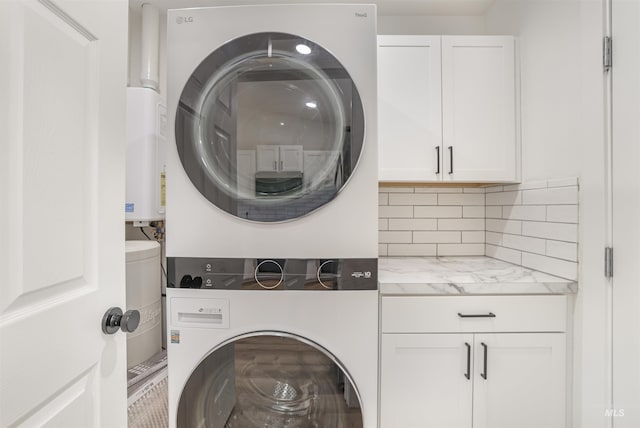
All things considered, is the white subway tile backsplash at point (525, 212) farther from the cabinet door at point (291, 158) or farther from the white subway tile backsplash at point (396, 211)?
the cabinet door at point (291, 158)

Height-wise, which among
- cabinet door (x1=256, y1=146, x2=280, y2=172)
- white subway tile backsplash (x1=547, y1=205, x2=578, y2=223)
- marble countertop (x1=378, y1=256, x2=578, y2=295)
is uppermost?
cabinet door (x1=256, y1=146, x2=280, y2=172)

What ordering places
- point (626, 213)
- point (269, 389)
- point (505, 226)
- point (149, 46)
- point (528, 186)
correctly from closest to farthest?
point (626, 213) → point (269, 389) → point (528, 186) → point (505, 226) → point (149, 46)

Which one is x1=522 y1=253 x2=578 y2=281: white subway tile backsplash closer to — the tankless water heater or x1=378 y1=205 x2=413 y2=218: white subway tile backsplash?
x1=378 y1=205 x2=413 y2=218: white subway tile backsplash

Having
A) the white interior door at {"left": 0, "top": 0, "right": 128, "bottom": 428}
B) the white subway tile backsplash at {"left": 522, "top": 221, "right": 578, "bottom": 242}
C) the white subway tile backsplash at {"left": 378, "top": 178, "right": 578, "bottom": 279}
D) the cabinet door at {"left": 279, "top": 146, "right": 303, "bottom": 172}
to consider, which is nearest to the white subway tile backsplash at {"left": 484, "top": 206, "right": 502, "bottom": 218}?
the white subway tile backsplash at {"left": 378, "top": 178, "right": 578, "bottom": 279}

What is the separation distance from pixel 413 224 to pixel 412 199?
6.0 inches

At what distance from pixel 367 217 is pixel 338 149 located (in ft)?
0.87

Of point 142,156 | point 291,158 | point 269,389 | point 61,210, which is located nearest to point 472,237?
point 291,158

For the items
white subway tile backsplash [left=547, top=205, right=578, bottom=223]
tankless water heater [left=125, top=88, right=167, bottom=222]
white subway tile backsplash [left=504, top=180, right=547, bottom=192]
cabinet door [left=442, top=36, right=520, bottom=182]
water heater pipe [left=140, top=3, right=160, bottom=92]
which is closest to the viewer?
white subway tile backsplash [left=547, top=205, right=578, bottom=223]

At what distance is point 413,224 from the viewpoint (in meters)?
1.78

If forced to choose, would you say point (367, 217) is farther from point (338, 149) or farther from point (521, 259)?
point (521, 259)

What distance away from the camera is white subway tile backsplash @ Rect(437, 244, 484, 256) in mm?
1771

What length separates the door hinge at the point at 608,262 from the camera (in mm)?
1022

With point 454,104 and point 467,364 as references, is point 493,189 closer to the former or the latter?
point 454,104

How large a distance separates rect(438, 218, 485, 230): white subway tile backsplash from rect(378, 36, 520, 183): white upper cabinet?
1.23ft
